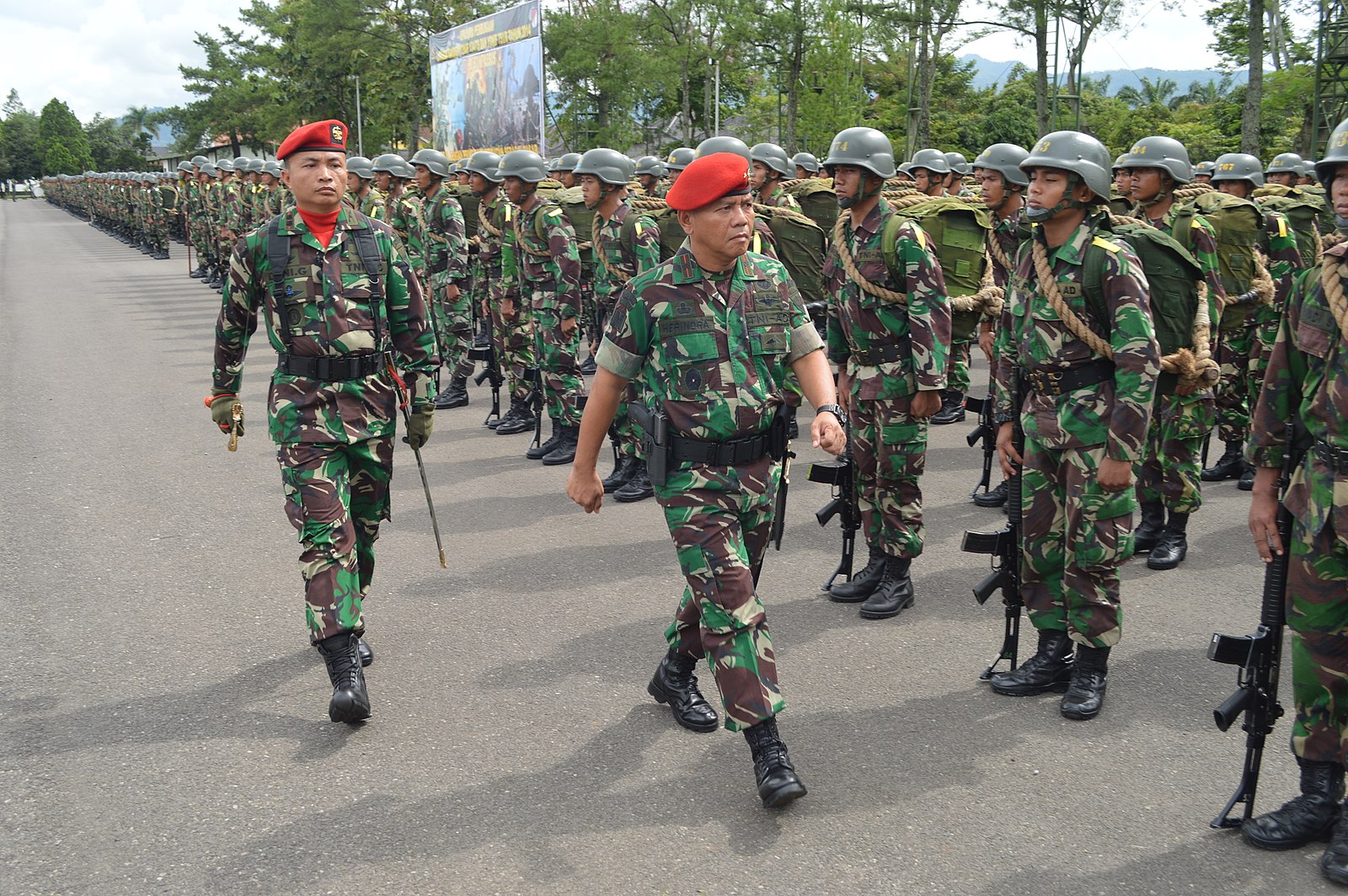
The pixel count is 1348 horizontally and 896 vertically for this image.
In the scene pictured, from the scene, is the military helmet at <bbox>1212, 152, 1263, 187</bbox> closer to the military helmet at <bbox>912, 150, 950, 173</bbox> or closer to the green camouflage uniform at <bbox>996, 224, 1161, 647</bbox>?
the military helmet at <bbox>912, 150, 950, 173</bbox>

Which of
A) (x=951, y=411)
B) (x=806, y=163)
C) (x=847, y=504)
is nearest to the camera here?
(x=847, y=504)

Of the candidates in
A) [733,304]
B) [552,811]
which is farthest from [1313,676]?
[552,811]

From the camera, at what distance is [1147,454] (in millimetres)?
6879

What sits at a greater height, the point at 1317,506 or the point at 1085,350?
the point at 1085,350

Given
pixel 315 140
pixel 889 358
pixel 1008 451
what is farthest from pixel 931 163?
pixel 315 140

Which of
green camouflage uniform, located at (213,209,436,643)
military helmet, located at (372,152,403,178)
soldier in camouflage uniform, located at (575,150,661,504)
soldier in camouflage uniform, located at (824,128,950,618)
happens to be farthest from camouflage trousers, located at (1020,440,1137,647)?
A: military helmet, located at (372,152,403,178)

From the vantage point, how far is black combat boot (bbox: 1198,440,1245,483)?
28.6 feet

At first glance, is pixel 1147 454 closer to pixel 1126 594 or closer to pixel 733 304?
pixel 1126 594

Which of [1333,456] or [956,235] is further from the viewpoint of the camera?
[956,235]

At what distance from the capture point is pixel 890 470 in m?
5.96

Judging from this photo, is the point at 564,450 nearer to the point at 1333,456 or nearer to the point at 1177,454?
the point at 1177,454

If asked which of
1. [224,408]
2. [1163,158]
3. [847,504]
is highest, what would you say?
[1163,158]

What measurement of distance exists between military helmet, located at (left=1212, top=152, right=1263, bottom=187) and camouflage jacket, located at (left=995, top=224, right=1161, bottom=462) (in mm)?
5711

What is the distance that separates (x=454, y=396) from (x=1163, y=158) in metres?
7.62
